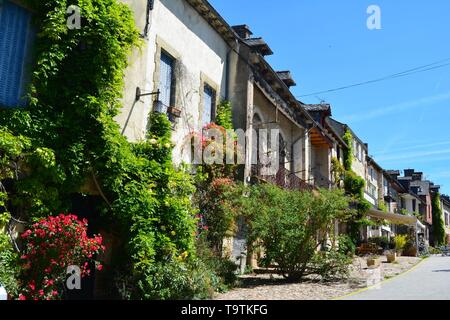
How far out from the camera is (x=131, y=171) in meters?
10.0

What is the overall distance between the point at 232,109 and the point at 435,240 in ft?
181

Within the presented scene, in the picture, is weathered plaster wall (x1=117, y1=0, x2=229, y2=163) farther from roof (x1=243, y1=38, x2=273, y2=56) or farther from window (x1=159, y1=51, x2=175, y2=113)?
roof (x1=243, y1=38, x2=273, y2=56)

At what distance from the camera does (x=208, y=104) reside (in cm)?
1538

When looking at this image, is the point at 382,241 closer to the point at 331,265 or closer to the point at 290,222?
the point at 331,265

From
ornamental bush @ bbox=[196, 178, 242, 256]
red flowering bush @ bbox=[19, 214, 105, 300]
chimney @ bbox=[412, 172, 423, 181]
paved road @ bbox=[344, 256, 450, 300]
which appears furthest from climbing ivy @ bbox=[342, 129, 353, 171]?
chimney @ bbox=[412, 172, 423, 181]

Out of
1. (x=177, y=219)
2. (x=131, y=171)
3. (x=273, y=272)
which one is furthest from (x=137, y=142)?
(x=273, y=272)

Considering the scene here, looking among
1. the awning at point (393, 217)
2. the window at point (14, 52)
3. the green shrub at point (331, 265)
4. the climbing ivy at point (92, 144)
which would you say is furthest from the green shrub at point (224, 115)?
the awning at point (393, 217)

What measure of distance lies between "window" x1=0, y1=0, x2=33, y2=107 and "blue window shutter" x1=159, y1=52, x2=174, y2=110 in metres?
4.21

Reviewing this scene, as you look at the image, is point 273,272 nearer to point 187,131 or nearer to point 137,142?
point 187,131

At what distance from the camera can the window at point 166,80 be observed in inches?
506

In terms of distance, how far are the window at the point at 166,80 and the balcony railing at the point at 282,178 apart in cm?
472

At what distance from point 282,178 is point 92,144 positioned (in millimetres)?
11436

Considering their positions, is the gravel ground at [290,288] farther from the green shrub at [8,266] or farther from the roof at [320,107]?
the roof at [320,107]

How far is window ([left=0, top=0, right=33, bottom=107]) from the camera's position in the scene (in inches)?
343
